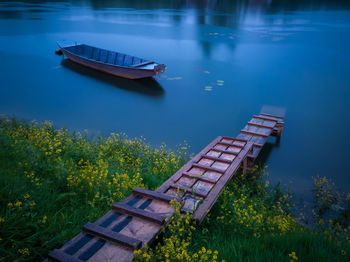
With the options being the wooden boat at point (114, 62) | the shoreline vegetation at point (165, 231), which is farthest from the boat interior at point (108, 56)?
the shoreline vegetation at point (165, 231)

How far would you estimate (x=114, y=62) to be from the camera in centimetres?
1847

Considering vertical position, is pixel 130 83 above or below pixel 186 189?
below

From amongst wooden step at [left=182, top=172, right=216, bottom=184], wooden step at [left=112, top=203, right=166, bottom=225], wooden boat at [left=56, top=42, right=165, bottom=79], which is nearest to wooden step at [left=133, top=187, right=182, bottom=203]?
wooden step at [left=112, top=203, right=166, bottom=225]

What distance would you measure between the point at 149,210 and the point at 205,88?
12868 mm

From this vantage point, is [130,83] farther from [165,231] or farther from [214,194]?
[165,231]

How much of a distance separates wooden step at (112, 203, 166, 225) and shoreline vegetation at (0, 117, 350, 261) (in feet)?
0.79

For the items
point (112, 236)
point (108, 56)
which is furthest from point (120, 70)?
point (112, 236)

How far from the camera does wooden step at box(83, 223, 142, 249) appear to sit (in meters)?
3.74

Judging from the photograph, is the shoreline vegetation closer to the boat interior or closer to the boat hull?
the boat hull

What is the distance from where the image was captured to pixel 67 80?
18375 millimetres

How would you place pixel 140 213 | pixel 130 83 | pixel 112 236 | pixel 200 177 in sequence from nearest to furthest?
1. pixel 112 236
2. pixel 140 213
3. pixel 200 177
4. pixel 130 83

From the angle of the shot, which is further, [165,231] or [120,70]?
[120,70]

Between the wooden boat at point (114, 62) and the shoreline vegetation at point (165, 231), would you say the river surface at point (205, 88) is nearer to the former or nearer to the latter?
the wooden boat at point (114, 62)

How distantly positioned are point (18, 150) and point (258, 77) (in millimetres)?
16469
